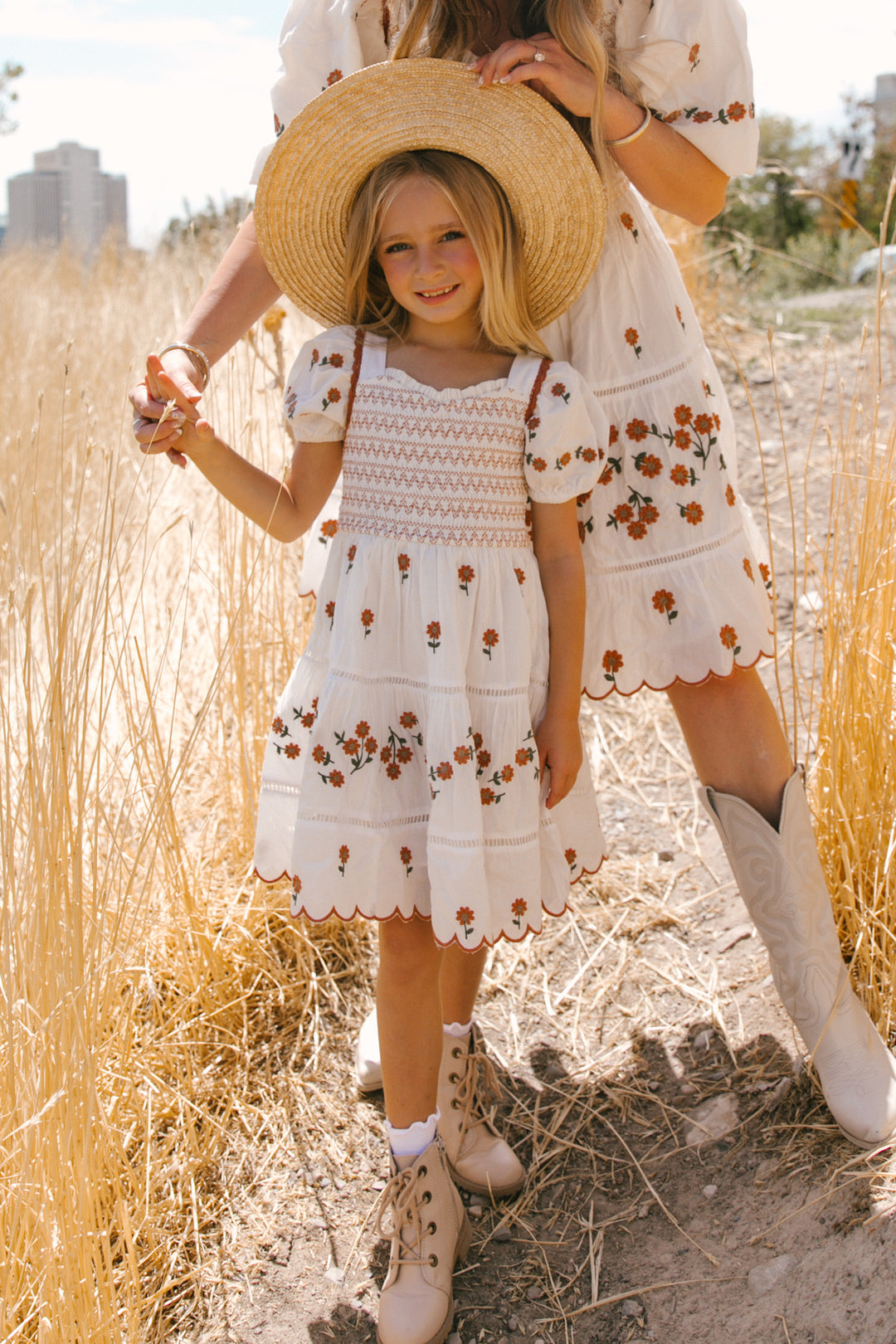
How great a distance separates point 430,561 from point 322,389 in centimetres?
27

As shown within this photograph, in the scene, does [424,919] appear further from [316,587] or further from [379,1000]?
[316,587]

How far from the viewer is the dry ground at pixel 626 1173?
1.38 m

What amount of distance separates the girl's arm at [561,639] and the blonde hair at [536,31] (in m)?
0.45

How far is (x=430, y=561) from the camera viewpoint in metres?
1.33

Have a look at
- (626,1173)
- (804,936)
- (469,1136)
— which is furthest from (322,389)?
(626,1173)

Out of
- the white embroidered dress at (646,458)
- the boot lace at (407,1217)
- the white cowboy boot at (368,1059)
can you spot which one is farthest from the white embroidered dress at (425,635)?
the white cowboy boot at (368,1059)

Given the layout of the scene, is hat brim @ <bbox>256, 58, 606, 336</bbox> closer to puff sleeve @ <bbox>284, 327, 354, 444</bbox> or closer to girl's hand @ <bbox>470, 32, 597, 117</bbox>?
girl's hand @ <bbox>470, 32, 597, 117</bbox>

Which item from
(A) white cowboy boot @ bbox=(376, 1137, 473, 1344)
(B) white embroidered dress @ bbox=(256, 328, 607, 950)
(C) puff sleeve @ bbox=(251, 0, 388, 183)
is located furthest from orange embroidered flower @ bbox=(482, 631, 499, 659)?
(C) puff sleeve @ bbox=(251, 0, 388, 183)

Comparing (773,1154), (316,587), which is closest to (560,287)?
(316,587)

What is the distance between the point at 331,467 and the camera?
1438mm

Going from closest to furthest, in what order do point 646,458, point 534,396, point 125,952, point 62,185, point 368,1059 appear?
point 534,396 → point 646,458 → point 125,952 → point 368,1059 → point 62,185

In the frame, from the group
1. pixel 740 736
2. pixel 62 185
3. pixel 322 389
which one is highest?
pixel 62 185

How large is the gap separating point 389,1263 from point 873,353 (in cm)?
154

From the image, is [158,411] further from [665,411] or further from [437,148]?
[665,411]
